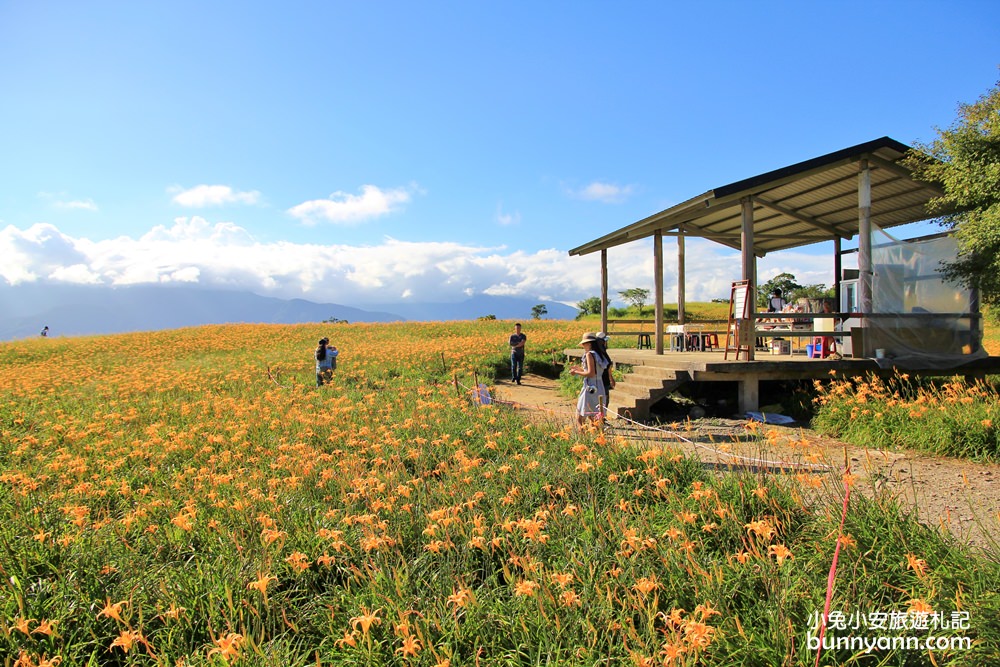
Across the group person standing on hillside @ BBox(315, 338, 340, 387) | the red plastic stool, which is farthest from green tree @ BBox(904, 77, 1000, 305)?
person standing on hillside @ BBox(315, 338, 340, 387)

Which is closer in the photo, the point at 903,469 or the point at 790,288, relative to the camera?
the point at 903,469

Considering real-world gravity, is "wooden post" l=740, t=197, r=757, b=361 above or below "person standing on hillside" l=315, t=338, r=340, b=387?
above

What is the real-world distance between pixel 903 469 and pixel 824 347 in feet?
18.1

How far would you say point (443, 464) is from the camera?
471 centimetres

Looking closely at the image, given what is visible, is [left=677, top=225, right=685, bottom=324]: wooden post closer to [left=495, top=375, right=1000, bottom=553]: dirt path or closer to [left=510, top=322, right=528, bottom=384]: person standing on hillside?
[left=510, top=322, right=528, bottom=384]: person standing on hillside

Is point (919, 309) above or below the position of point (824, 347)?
above

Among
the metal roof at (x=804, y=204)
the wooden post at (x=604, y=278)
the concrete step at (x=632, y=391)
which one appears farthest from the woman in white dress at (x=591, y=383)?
the wooden post at (x=604, y=278)

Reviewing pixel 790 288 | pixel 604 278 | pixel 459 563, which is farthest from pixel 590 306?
pixel 459 563

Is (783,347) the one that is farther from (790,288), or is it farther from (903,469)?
(790,288)

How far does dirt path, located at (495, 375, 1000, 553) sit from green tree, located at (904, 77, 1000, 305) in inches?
175

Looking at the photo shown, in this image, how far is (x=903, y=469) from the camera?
554 centimetres

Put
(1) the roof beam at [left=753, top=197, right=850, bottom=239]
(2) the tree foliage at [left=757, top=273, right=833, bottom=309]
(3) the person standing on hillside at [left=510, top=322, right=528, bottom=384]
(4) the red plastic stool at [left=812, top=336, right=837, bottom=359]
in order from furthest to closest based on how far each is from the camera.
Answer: (2) the tree foliage at [left=757, top=273, right=833, bottom=309] → (3) the person standing on hillside at [left=510, top=322, right=528, bottom=384] → (1) the roof beam at [left=753, top=197, right=850, bottom=239] → (4) the red plastic stool at [left=812, top=336, right=837, bottom=359]

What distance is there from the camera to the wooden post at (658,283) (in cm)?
1238

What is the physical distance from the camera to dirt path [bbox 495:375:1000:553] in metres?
3.75
